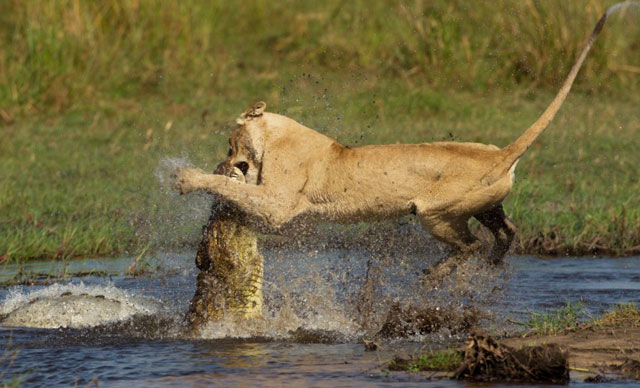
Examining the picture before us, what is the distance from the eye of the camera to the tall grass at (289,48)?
1228 centimetres

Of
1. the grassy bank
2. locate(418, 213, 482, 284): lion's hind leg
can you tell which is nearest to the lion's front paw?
locate(418, 213, 482, 284): lion's hind leg

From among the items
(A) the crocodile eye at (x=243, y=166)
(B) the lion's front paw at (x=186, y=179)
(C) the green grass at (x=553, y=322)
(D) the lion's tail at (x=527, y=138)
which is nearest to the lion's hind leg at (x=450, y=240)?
(D) the lion's tail at (x=527, y=138)

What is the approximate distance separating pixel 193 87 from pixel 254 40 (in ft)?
4.74

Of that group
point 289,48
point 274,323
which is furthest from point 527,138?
point 289,48

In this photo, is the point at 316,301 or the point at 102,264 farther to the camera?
the point at 102,264

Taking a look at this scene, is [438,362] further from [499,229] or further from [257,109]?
[257,109]

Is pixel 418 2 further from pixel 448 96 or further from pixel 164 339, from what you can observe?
pixel 164 339

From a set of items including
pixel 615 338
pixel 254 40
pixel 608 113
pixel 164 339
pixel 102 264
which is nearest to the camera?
pixel 615 338

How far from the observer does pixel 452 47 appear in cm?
1255

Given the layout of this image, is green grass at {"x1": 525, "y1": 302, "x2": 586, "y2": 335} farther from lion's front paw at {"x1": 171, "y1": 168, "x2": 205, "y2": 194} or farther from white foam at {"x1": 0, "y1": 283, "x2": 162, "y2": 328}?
white foam at {"x1": 0, "y1": 283, "x2": 162, "y2": 328}

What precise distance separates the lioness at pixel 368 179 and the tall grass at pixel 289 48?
644 cm

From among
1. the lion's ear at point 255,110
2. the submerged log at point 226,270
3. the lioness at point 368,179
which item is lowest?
the submerged log at point 226,270

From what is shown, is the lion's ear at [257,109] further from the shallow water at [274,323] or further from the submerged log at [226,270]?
the shallow water at [274,323]

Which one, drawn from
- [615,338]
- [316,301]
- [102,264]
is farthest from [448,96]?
[615,338]
